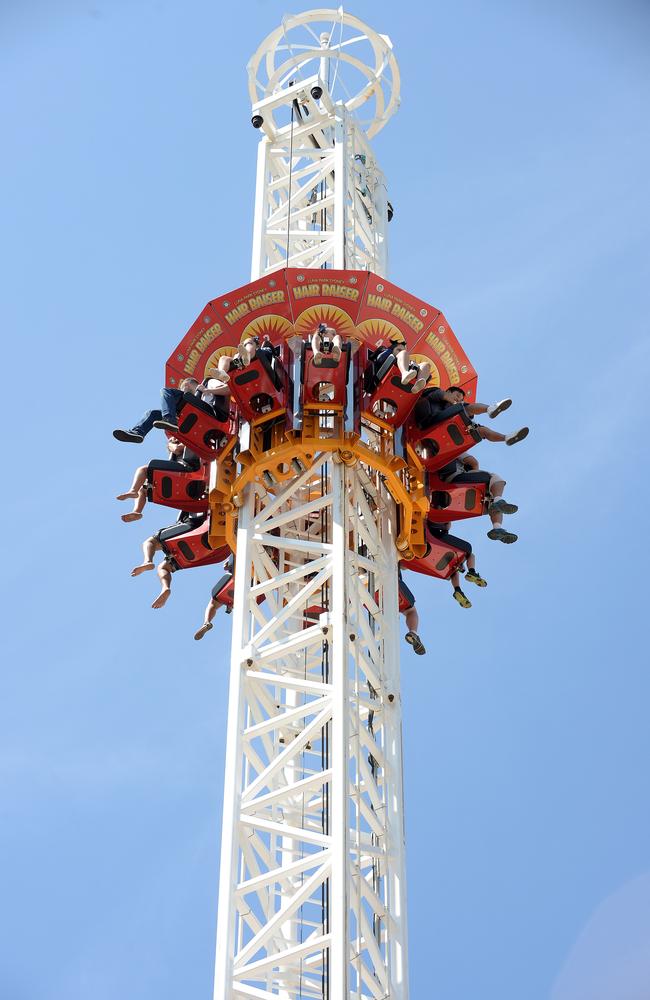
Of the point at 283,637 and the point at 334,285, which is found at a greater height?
the point at 334,285

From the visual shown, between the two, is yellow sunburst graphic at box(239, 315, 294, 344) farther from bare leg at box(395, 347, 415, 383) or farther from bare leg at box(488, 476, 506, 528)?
bare leg at box(488, 476, 506, 528)

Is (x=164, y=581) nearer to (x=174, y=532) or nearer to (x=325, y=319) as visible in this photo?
(x=174, y=532)

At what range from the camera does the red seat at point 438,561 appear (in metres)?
32.2

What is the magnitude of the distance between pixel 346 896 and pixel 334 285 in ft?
37.7

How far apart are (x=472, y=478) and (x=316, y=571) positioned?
3.64 m

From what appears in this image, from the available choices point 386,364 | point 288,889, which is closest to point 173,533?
point 386,364

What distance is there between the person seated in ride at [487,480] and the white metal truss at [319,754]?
4.45 feet

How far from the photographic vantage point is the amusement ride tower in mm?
26938

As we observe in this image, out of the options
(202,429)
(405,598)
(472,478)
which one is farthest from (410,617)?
(202,429)

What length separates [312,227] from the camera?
122ft

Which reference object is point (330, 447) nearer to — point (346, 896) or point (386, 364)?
point (386, 364)

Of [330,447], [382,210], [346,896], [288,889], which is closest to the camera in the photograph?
[346,896]

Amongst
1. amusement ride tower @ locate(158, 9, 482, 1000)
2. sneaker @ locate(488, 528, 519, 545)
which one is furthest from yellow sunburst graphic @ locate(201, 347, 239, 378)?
sneaker @ locate(488, 528, 519, 545)

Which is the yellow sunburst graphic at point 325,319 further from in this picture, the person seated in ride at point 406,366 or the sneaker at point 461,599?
the sneaker at point 461,599
